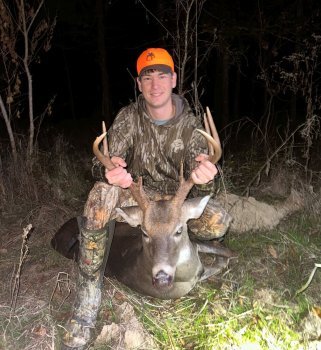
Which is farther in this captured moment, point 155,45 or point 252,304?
point 155,45

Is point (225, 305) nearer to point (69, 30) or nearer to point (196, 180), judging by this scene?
point (196, 180)

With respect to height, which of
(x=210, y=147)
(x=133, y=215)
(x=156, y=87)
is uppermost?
(x=156, y=87)

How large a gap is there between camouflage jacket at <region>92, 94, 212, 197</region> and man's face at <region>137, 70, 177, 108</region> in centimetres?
16

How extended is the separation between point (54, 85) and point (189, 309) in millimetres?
20953

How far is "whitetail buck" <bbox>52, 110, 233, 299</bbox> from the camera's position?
2.96 metres

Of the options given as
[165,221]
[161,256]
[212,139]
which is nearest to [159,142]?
[165,221]

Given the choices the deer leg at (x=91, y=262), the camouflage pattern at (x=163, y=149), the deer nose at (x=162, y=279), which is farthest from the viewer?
the camouflage pattern at (x=163, y=149)

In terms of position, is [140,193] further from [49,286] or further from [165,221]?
[49,286]

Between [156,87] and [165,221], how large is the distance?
115 centimetres

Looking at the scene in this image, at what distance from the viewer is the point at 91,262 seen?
129 inches

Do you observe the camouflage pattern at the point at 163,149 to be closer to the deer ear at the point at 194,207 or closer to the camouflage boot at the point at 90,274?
the deer ear at the point at 194,207

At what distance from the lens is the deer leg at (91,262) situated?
3148mm

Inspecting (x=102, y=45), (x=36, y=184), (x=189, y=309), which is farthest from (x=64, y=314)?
(x=102, y=45)

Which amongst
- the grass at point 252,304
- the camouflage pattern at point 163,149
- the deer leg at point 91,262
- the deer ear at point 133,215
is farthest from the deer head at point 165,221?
the camouflage pattern at point 163,149
